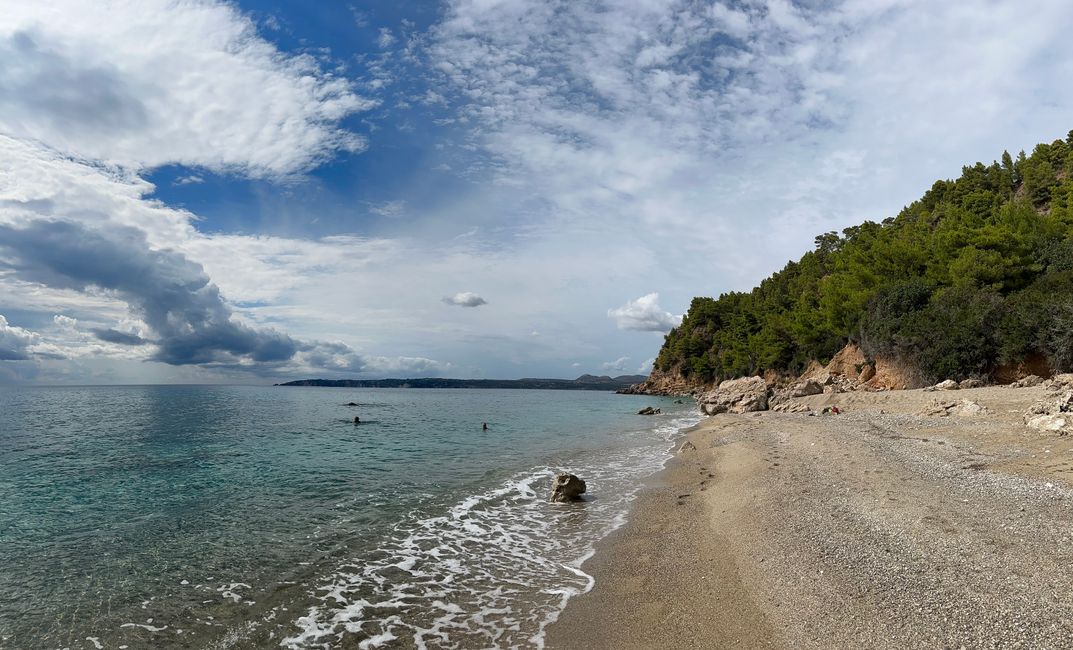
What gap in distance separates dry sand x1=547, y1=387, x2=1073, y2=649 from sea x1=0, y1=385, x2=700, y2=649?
1306mm

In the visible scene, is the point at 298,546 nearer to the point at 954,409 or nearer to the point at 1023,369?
the point at 954,409

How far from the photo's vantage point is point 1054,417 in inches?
615

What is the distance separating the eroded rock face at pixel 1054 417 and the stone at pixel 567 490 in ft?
46.4

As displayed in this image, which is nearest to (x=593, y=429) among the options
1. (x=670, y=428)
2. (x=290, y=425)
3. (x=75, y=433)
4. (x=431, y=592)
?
(x=670, y=428)

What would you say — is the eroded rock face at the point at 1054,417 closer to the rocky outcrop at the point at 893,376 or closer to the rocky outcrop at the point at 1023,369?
the rocky outcrop at the point at 1023,369

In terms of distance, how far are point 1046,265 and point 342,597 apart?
54329 millimetres

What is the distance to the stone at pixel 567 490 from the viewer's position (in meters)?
15.6

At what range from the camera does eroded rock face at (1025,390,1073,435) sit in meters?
15.1

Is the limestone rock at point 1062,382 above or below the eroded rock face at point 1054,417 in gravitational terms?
above

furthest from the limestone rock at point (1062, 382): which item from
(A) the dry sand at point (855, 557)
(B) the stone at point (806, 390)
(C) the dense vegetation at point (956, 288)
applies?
(B) the stone at point (806, 390)

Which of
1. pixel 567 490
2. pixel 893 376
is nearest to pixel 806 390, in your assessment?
pixel 893 376

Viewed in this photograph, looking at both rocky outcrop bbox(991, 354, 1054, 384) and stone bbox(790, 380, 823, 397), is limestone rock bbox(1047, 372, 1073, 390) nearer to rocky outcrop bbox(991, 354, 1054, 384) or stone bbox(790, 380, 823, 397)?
rocky outcrop bbox(991, 354, 1054, 384)

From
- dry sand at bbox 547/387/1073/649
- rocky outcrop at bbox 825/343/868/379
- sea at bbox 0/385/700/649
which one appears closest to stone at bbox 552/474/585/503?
sea at bbox 0/385/700/649

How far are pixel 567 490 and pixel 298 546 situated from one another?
7.57 metres
